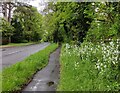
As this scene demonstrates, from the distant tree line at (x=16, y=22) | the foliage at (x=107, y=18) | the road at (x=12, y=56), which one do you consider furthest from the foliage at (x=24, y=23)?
the foliage at (x=107, y=18)

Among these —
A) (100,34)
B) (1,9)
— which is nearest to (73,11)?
(100,34)

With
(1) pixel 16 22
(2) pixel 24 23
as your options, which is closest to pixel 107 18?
(1) pixel 16 22

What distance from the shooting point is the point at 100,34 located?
933 centimetres

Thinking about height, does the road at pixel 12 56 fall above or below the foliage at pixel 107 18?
below

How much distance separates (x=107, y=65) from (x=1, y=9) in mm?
46075

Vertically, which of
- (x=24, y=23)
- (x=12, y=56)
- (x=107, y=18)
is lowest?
(x=12, y=56)

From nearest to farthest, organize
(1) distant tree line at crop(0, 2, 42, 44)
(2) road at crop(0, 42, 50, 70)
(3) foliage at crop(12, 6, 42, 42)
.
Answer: (2) road at crop(0, 42, 50, 70), (1) distant tree line at crop(0, 2, 42, 44), (3) foliage at crop(12, 6, 42, 42)

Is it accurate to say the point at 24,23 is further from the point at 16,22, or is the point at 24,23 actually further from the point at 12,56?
the point at 12,56

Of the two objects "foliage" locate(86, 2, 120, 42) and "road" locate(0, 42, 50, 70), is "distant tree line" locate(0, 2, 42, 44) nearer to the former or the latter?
"road" locate(0, 42, 50, 70)

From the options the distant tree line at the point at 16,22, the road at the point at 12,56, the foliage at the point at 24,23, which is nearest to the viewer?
the road at the point at 12,56

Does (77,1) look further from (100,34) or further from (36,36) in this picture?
(36,36)

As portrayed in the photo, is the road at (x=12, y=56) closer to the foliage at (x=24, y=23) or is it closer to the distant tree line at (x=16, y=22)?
the distant tree line at (x=16, y=22)

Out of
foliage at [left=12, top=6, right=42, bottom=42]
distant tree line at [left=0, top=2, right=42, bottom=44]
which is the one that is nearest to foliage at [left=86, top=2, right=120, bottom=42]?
distant tree line at [left=0, top=2, right=42, bottom=44]

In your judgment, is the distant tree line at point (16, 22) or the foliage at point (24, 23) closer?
the distant tree line at point (16, 22)
